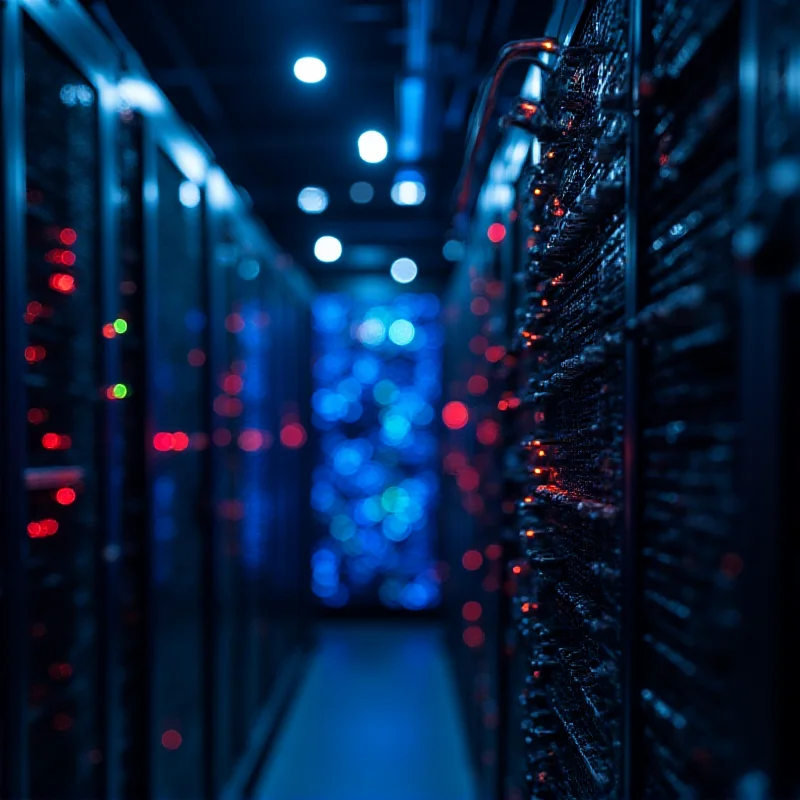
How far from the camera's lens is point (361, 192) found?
5.93 m

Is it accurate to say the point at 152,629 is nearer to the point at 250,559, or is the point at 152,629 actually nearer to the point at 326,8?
the point at 250,559

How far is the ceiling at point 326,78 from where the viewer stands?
333 centimetres

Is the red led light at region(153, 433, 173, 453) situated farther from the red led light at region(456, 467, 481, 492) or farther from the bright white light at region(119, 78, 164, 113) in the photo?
the red led light at region(456, 467, 481, 492)

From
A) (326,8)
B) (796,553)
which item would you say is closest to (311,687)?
(326,8)

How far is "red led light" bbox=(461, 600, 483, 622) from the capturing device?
12.4 feet

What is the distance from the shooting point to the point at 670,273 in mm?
994

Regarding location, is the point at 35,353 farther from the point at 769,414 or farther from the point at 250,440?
the point at 250,440

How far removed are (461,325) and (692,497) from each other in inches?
166

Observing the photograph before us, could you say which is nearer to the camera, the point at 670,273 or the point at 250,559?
the point at 670,273

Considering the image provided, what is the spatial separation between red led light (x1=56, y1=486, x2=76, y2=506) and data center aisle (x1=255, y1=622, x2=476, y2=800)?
240cm

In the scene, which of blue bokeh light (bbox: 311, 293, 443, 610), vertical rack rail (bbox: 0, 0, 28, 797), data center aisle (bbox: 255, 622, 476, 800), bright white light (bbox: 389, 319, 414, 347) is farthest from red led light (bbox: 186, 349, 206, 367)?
bright white light (bbox: 389, 319, 414, 347)

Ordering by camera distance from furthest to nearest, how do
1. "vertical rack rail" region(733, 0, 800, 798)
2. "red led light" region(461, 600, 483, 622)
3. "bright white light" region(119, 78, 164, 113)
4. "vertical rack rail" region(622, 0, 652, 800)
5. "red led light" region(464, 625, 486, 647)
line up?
1. "red led light" region(461, 600, 483, 622)
2. "red led light" region(464, 625, 486, 647)
3. "bright white light" region(119, 78, 164, 113)
4. "vertical rack rail" region(622, 0, 652, 800)
5. "vertical rack rail" region(733, 0, 800, 798)

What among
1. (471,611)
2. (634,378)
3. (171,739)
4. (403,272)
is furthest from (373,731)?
(403,272)

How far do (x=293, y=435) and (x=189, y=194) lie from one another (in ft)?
9.96
